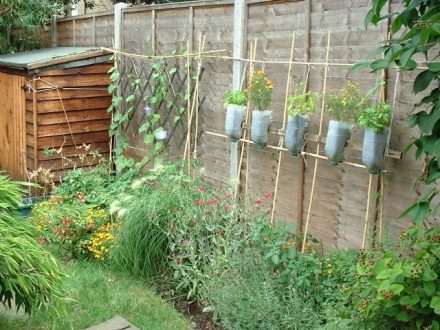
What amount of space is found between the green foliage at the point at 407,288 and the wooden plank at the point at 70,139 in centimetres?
531

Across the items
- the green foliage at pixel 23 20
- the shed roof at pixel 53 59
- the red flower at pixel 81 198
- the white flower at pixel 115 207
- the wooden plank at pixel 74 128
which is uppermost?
the green foliage at pixel 23 20

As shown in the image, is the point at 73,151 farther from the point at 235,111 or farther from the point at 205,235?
the point at 205,235

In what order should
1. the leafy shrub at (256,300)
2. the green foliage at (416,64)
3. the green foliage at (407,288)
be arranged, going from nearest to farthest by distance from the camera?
the green foliage at (416,64)
the green foliage at (407,288)
the leafy shrub at (256,300)

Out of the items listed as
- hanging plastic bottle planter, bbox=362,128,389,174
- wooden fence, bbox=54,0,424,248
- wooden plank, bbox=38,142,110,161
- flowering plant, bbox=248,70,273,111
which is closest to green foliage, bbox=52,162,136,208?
wooden plank, bbox=38,142,110,161

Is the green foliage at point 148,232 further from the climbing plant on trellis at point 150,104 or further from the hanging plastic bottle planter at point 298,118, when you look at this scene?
the climbing plant on trellis at point 150,104

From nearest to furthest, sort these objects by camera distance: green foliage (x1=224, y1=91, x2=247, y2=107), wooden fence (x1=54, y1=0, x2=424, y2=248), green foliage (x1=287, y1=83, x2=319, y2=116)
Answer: wooden fence (x1=54, y1=0, x2=424, y2=248)
green foliage (x1=287, y1=83, x2=319, y2=116)
green foliage (x1=224, y1=91, x2=247, y2=107)

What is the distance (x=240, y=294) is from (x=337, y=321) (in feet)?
3.10

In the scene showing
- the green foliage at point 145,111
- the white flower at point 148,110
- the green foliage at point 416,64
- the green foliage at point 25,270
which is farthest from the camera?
the white flower at point 148,110

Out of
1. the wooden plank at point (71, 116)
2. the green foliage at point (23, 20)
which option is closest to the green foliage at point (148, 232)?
the wooden plank at point (71, 116)

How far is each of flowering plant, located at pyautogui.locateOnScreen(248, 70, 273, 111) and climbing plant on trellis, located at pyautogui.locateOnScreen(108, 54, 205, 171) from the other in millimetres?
1279

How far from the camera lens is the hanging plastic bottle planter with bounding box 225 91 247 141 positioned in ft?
17.4

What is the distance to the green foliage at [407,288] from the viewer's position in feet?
9.66

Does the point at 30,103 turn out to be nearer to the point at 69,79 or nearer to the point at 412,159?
the point at 69,79

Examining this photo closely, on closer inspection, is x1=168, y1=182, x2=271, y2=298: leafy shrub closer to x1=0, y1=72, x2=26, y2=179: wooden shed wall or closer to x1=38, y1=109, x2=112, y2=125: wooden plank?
x1=38, y1=109, x2=112, y2=125: wooden plank
